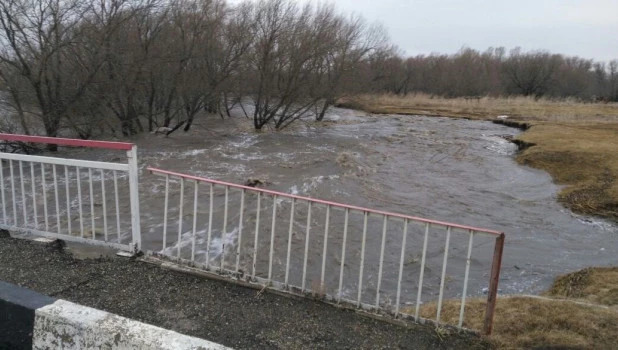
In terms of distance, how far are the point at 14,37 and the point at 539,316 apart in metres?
18.2

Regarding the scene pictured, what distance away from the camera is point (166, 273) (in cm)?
421

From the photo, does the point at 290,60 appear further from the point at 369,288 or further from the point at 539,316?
the point at 539,316

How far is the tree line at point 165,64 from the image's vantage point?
16.9 metres

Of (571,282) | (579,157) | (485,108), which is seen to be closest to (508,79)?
(485,108)

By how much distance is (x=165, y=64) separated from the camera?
72.7 ft

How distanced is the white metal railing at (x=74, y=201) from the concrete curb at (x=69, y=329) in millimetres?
1503

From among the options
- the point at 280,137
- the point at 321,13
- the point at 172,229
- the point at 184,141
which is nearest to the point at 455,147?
the point at 280,137

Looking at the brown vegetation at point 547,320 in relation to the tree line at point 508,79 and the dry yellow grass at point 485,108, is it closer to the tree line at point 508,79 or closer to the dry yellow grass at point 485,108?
the dry yellow grass at point 485,108

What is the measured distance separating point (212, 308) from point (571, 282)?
20.6 ft

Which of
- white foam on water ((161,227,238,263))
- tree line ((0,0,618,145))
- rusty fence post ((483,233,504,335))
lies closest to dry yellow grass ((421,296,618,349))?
rusty fence post ((483,233,504,335))

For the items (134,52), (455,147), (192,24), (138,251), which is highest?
(192,24)

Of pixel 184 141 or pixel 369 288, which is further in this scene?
pixel 184 141

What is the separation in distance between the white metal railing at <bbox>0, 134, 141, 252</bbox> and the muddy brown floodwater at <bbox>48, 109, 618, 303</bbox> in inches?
31.4

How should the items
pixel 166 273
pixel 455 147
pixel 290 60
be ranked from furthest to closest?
pixel 290 60 → pixel 455 147 → pixel 166 273
